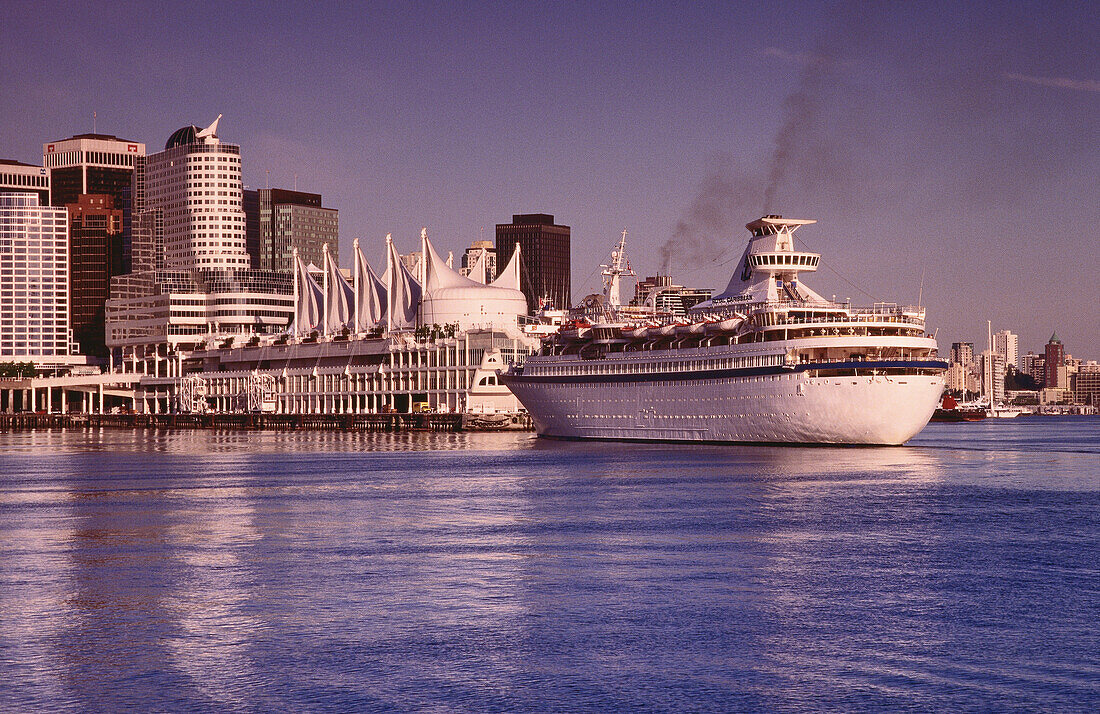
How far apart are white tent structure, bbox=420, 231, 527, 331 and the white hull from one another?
71.1 m

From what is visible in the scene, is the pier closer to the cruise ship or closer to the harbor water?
the cruise ship

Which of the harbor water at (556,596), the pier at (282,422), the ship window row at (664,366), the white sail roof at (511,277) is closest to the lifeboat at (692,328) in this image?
the ship window row at (664,366)

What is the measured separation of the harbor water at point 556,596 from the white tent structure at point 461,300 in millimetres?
114903

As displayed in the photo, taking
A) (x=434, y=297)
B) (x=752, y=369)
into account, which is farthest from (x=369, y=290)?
(x=752, y=369)

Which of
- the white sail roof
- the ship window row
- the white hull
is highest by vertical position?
the white sail roof

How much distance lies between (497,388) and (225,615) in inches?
5262

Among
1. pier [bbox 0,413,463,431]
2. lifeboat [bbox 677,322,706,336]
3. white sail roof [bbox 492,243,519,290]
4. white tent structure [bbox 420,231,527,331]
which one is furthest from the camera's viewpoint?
white sail roof [bbox 492,243,519,290]

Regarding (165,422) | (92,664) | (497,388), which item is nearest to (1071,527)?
(92,664)

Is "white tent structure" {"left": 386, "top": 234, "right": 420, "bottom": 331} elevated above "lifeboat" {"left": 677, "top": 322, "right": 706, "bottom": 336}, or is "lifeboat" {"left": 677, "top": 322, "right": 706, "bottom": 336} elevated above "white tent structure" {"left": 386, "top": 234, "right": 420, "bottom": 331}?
"white tent structure" {"left": 386, "top": 234, "right": 420, "bottom": 331}

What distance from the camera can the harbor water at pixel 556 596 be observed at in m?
24.9

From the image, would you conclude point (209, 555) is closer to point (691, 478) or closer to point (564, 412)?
point (691, 478)

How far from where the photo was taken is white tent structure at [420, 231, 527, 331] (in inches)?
7037

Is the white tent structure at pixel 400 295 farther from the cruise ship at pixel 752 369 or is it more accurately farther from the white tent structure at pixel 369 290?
the cruise ship at pixel 752 369

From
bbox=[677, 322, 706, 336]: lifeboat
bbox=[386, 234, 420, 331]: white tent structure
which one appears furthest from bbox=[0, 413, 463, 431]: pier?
bbox=[677, 322, 706, 336]: lifeboat
